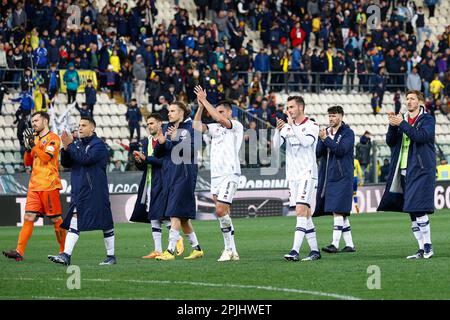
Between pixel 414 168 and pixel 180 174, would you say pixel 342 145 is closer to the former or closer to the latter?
pixel 414 168

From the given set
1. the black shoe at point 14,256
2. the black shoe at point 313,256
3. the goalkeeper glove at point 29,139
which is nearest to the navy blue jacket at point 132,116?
the goalkeeper glove at point 29,139

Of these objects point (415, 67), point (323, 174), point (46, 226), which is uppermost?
point (415, 67)

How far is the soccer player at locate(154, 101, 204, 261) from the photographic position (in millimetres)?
17203

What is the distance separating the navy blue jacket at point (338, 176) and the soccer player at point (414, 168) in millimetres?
1575

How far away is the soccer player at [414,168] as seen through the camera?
16453 millimetres

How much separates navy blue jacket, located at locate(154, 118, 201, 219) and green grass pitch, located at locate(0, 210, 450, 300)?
0.80 metres

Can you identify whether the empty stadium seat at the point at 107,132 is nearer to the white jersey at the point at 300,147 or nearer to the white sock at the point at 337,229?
the white sock at the point at 337,229

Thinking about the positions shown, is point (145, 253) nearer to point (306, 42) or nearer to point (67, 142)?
point (67, 142)

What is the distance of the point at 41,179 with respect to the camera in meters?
17.4

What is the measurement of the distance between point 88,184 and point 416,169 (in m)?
4.84

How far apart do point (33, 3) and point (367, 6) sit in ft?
50.9

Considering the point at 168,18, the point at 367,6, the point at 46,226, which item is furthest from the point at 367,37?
the point at 46,226
